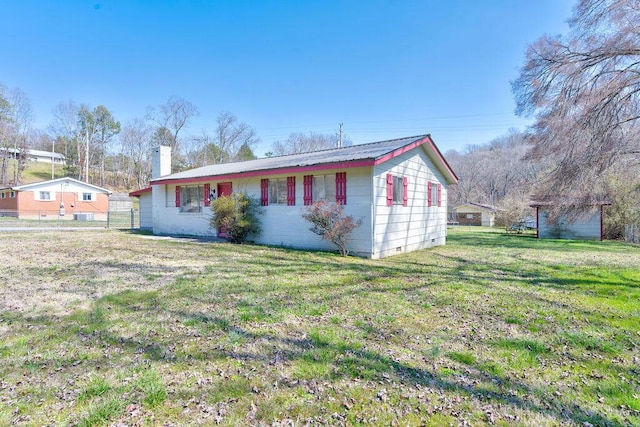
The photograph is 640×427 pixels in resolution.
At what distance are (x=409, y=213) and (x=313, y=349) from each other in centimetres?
847

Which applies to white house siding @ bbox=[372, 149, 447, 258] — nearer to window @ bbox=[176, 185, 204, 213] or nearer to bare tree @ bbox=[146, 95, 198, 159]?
window @ bbox=[176, 185, 204, 213]

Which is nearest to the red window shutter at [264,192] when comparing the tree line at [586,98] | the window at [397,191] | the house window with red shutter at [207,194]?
the house window with red shutter at [207,194]

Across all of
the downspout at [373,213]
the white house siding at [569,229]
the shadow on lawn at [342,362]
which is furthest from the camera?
the white house siding at [569,229]

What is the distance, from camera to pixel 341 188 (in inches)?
374

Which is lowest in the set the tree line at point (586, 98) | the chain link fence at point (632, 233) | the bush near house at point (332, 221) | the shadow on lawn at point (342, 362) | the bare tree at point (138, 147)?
the shadow on lawn at point (342, 362)

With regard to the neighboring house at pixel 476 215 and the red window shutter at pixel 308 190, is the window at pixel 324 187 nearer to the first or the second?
the red window shutter at pixel 308 190

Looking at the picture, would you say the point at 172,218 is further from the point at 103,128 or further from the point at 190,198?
the point at 103,128

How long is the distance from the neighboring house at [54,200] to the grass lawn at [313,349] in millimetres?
28676

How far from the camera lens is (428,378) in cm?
264

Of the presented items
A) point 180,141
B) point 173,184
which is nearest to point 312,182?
point 173,184

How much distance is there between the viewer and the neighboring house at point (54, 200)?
89.2 ft

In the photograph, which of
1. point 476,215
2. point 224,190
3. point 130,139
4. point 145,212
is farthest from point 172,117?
point 476,215

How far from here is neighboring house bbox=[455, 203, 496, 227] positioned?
1451 inches

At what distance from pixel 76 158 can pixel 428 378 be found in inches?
2097
